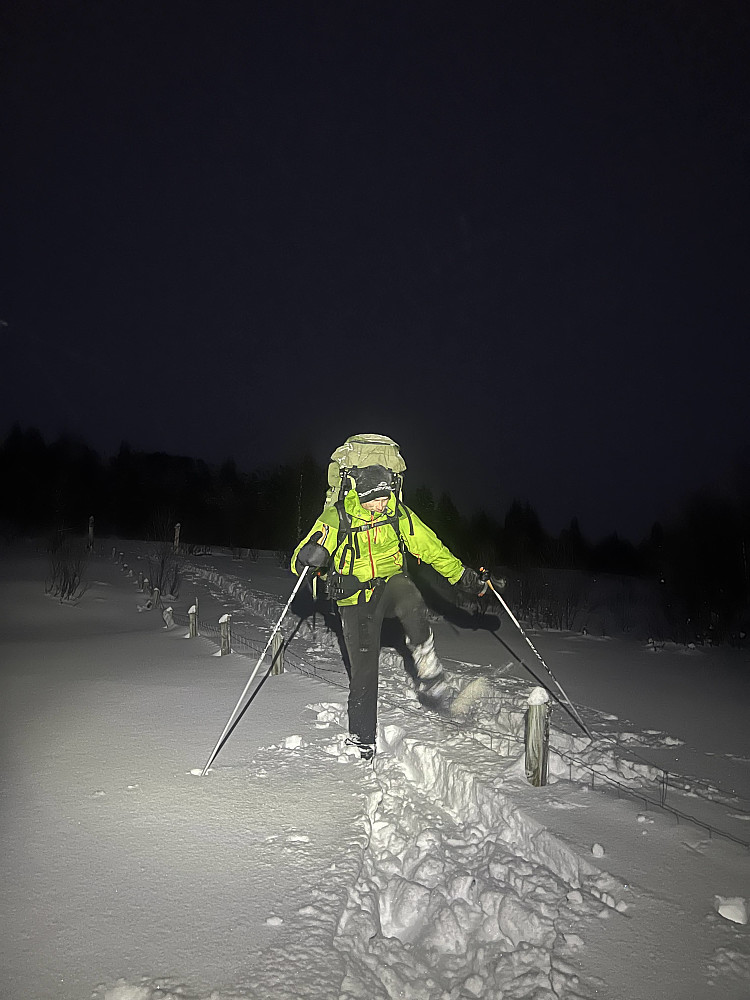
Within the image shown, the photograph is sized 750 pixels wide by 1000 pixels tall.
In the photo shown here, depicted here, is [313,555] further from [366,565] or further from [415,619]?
[415,619]

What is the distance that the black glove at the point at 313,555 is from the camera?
184 inches

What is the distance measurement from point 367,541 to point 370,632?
0.71 m

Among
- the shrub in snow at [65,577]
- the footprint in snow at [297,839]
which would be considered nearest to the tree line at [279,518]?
the shrub in snow at [65,577]

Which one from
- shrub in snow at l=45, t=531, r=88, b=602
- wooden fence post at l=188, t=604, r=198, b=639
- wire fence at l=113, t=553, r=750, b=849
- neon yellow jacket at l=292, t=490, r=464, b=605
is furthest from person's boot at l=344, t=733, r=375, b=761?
shrub in snow at l=45, t=531, r=88, b=602

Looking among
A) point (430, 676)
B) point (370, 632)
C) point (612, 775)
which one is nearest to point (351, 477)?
point (370, 632)

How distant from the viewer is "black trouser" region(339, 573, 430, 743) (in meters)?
4.81

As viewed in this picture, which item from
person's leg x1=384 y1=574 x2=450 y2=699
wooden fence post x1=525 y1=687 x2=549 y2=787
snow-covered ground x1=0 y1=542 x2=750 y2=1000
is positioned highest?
person's leg x1=384 y1=574 x2=450 y2=699

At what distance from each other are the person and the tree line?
43.0 feet

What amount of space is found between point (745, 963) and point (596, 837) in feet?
3.15

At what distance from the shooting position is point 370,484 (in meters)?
4.82

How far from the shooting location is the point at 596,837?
136 inches

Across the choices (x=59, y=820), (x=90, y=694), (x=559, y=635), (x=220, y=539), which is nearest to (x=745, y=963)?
(x=59, y=820)

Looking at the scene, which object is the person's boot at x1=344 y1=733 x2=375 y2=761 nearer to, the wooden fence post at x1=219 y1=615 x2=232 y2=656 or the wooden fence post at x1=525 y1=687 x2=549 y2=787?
the wooden fence post at x1=525 y1=687 x2=549 y2=787

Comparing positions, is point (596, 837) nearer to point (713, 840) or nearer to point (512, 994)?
point (713, 840)
